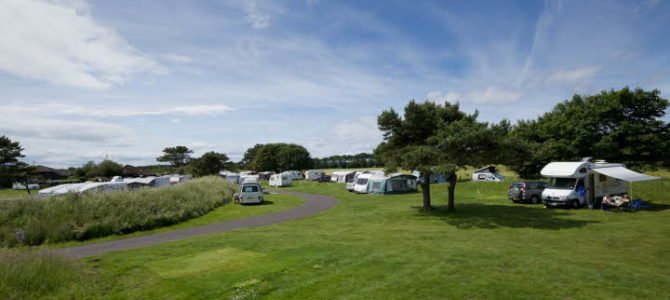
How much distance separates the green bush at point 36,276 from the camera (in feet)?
21.7

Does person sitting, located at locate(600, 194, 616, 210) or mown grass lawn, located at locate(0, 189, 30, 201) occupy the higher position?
person sitting, located at locate(600, 194, 616, 210)

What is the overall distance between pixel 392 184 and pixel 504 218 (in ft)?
56.2

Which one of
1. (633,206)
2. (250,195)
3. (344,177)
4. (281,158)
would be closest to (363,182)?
(250,195)

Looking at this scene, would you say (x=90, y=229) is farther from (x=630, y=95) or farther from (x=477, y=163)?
(x=630, y=95)

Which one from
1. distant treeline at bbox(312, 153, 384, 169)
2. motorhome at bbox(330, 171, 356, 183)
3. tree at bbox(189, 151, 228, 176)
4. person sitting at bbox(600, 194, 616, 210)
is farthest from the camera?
distant treeline at bbox(312, 153, 384, 169)

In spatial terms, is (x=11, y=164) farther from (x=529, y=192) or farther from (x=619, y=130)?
(x=619, y=130)

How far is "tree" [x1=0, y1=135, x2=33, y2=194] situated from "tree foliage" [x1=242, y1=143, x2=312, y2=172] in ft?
166

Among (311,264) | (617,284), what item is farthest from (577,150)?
(311,264)

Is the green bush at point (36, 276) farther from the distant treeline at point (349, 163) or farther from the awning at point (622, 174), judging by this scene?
the distant treeline at point (349, 163)

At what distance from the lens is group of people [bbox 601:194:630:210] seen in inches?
713

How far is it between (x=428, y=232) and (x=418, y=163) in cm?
435

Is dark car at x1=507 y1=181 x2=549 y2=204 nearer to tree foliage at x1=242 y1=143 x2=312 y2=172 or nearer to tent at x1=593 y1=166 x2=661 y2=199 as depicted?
tent at x1=593 y1=166 x2=661 y2=199

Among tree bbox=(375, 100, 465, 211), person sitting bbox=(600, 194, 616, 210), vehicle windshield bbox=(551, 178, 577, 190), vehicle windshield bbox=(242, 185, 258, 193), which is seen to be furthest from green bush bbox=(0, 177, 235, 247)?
person sitting bbox=(600, 194, 616, 210)

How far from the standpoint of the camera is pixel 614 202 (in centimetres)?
1848
